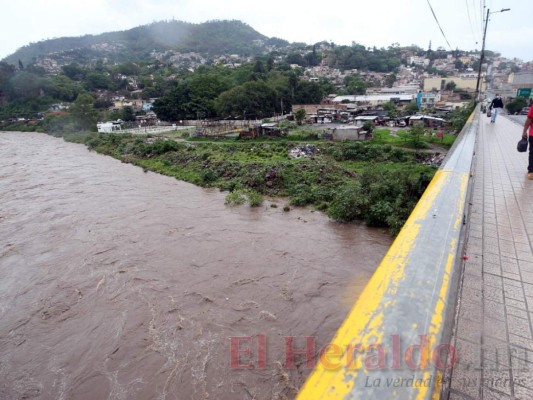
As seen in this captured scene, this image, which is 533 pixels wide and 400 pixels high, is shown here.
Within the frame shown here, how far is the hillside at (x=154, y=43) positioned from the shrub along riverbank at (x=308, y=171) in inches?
5694

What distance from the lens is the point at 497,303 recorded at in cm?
247

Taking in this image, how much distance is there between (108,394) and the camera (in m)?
5.48

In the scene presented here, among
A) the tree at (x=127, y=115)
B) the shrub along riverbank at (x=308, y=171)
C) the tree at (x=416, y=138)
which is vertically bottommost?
the shrub along riverbank at (x=308, y=171)

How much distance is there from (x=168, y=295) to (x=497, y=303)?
23.0 ft

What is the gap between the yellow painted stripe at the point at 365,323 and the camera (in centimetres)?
114

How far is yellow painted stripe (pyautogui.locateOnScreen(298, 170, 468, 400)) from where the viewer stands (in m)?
1.14

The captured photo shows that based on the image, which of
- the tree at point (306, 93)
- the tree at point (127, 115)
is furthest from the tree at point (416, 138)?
the tree at point (127, 115)

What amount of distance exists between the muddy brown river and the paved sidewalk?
3.69m

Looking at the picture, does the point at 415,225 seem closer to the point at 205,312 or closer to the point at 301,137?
the point at 205,312

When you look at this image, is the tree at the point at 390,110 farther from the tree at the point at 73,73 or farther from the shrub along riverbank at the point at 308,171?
the tree at the point at 73,73

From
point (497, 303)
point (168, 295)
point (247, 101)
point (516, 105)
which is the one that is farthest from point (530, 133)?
point (247, 101)

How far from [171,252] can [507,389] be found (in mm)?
9341

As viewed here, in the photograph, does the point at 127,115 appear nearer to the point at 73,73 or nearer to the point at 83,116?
the point at 83,116

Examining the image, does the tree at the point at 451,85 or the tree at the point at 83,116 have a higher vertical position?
the tree at the point at 451,85
